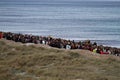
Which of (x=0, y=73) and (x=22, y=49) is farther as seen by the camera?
(x=22, y=49)

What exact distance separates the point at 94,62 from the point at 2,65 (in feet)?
20.8

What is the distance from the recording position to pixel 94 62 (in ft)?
91.2

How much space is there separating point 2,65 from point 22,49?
609 cm

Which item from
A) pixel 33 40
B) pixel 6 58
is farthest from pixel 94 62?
pixel 33 40

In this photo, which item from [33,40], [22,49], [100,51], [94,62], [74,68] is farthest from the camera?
[33,40]

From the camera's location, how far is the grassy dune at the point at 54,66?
77.4 feet

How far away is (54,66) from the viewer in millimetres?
26094

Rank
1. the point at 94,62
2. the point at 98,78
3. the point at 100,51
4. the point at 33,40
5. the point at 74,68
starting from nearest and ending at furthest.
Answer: the point at 98,78 → the point at 74,68 → the point at 94,62 → the point at 100,51 → the point at 33,40

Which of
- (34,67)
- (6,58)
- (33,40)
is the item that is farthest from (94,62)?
(33,40)

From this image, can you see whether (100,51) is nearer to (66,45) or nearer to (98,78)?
(66,45)

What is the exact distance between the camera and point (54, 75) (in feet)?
78.0

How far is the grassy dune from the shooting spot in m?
23.6

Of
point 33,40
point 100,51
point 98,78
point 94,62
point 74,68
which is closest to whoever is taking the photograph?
point 98,78

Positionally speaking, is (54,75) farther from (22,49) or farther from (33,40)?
(33,40)
